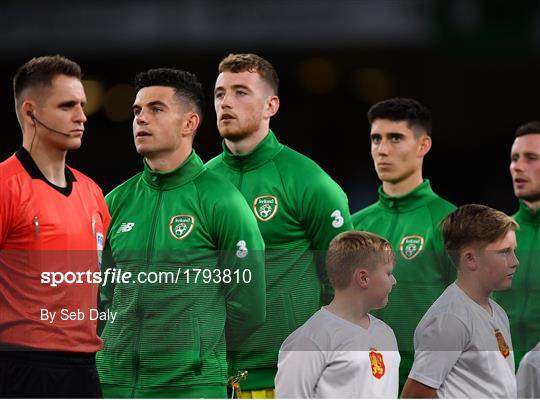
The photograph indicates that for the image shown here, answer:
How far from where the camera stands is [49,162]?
149 inches

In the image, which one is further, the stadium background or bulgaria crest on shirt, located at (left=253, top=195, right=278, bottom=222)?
the stadium background

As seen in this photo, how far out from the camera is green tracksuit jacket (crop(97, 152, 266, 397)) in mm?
3979

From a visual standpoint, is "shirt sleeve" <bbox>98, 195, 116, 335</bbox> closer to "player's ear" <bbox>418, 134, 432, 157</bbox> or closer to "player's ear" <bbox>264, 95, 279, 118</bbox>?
"player's ear" <bbox>264, 95, 279, 118</bbox>

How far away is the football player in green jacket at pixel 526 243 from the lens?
4.46m

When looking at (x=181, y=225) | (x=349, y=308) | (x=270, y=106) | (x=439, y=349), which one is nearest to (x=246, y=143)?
(x=270, y=106)

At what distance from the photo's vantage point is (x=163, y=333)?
13.1 ft

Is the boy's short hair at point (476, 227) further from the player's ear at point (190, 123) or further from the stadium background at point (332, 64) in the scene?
the stadium background at point (332, 64)

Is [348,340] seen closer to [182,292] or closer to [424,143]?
[182,292]

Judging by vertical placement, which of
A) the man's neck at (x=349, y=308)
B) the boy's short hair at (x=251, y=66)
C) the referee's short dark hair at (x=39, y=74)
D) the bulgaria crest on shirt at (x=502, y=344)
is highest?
the boy's short hair at (x=251, y=66)

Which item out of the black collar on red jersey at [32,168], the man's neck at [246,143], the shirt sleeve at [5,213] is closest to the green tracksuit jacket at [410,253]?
the man's neck at [246,143]

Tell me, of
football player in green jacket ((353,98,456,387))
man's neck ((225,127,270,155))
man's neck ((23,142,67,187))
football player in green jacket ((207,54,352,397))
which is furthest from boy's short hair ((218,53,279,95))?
man's neck ((23,142,67,187))

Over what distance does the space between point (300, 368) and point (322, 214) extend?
106 cm

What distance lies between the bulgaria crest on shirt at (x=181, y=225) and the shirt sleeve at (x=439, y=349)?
980mm

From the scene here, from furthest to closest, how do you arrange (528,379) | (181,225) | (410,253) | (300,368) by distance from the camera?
(410,253)
(181,225)
(528,379)
(300,368)
